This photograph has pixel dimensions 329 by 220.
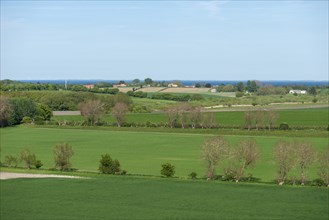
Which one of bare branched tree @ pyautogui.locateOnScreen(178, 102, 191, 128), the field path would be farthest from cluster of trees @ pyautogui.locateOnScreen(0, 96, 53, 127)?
the field path

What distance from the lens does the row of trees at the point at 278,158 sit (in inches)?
1796

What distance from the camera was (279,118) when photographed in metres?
106

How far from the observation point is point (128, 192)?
4131cm

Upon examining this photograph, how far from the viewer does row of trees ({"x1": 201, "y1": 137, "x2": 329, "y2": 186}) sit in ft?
150

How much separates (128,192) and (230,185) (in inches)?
326

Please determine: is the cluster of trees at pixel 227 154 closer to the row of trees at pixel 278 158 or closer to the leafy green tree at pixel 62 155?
the row of trees at pixel 278 158

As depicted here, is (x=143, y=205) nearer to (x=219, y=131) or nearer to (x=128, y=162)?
(x=128, y=162)

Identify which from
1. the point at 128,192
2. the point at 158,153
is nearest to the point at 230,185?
the point at 128,192

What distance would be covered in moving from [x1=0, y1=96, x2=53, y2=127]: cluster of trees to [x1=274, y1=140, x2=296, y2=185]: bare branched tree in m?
64.0

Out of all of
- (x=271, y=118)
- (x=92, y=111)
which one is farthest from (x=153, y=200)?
(x=92, y=111)

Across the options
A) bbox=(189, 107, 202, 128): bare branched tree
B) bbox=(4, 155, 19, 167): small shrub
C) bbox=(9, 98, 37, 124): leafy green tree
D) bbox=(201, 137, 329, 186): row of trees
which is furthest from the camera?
bbox=(9, 98, 37, 124): leafy green tree

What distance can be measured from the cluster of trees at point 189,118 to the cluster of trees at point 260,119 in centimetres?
609

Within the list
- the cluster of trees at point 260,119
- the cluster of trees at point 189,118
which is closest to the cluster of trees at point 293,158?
the cluster of trees at point 260,119

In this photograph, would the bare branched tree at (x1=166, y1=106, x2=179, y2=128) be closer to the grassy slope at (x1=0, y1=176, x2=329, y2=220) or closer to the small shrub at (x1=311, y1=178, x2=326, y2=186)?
the grassy slope at (x1=0, y1=176, x2=329, y2=220)
